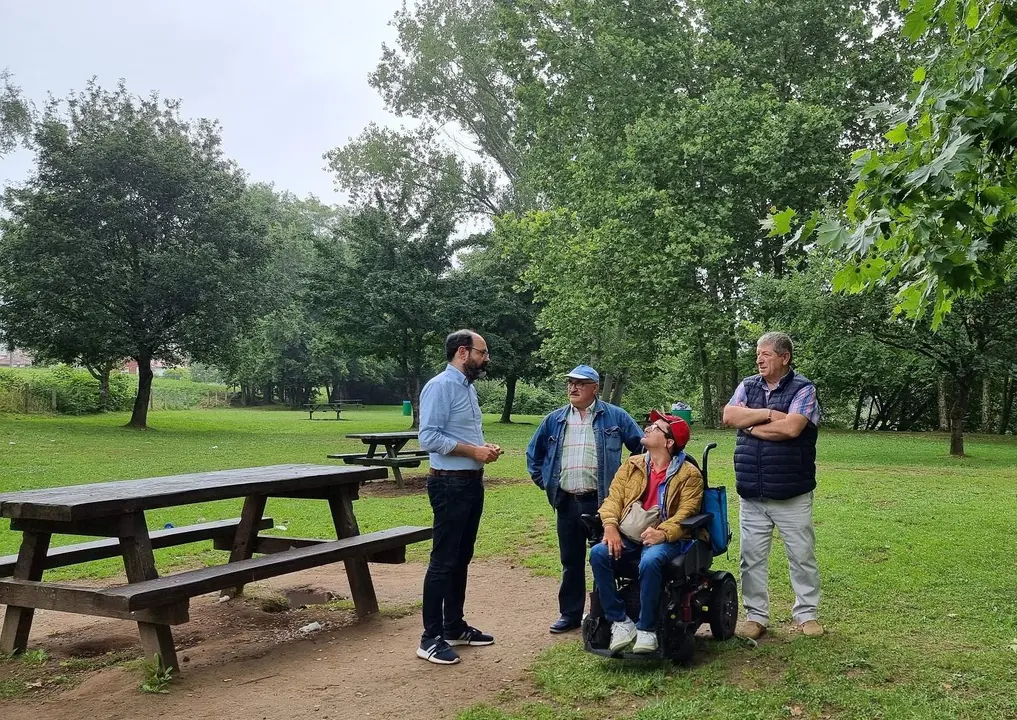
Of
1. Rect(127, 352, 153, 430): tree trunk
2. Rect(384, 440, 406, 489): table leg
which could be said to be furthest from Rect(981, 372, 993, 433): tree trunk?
Rect(127, 352, 153, 430): tree trunk

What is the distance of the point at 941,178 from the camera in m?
4.19

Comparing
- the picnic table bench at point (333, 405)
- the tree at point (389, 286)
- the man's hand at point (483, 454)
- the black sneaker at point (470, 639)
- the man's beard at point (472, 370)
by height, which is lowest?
the black sneaker at point (470, 639)

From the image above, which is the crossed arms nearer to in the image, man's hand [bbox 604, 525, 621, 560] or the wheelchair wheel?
the wheelchair wheel

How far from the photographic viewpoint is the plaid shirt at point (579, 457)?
5.62m

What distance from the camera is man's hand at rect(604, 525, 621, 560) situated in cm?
505

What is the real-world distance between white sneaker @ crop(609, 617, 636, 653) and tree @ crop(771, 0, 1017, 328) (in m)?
2.33

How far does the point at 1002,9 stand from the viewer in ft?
15.5

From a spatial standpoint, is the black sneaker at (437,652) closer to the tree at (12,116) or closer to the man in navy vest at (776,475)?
the man in navy vest at (776,475)

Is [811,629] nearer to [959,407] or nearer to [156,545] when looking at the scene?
[156,545]

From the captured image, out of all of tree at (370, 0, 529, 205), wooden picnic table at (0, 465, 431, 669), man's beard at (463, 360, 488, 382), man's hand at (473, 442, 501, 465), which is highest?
tree at (370, 0, 529, 205)

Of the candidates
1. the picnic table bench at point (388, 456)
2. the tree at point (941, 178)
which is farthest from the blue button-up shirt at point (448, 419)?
the picnic table bench at point (388, 456)

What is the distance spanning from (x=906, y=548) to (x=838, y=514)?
1979 mm

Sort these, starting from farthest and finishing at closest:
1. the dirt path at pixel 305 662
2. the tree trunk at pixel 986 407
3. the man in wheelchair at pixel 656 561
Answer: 1. the tree trunk at pixel 986 407
2. the man in wheelchair at pixel 656 561
3. the dirt path at pixel 305 662

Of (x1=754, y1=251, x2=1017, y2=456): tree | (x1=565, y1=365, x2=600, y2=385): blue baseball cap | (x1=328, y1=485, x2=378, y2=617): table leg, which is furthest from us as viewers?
(x1=754, y1=251, x2=1017, y2=456): tree
